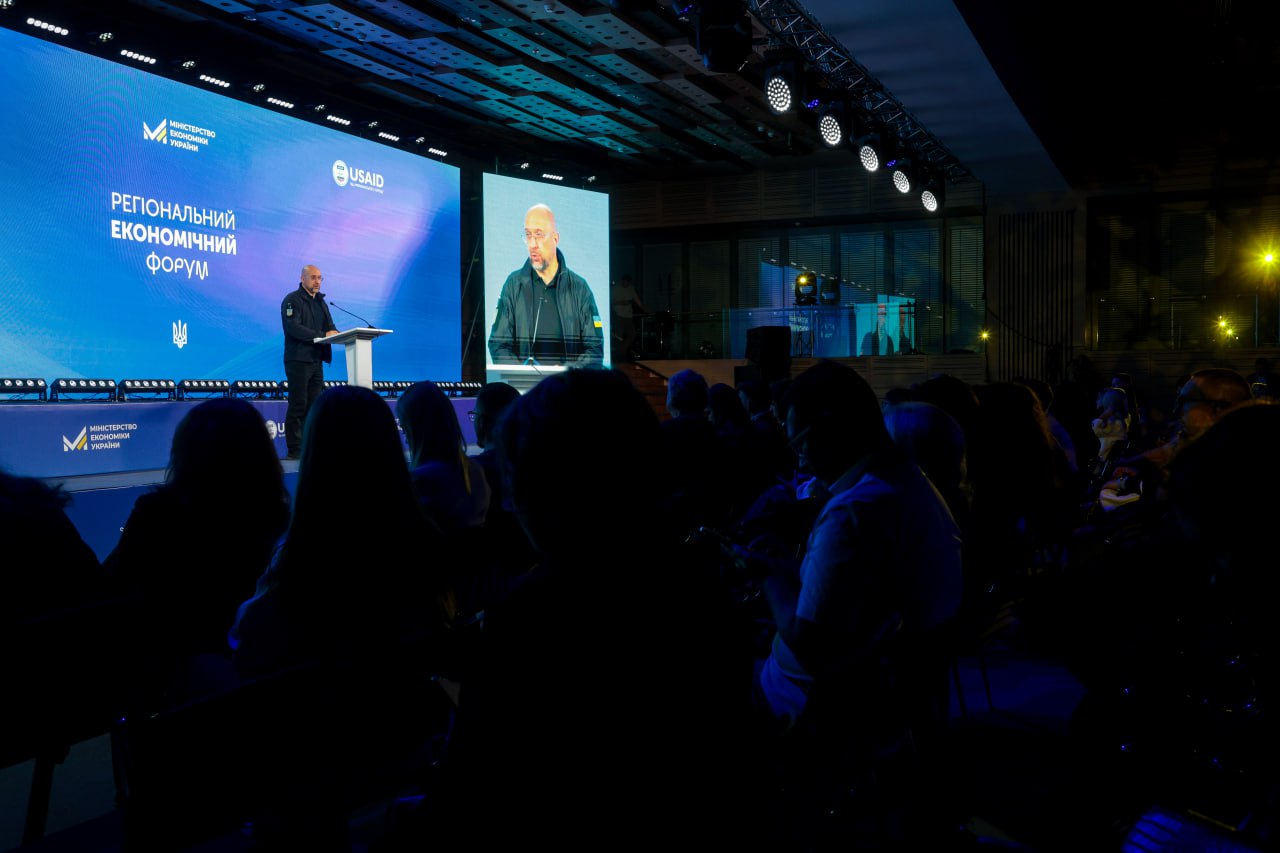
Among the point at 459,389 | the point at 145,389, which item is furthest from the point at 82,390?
the point at 459,389

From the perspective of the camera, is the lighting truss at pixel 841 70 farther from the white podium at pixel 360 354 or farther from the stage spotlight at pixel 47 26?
the stage spotlight at pixel 47 26

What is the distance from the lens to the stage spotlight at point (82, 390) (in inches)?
297

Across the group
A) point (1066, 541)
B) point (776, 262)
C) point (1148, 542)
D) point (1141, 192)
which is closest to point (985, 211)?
point (1141, 192)

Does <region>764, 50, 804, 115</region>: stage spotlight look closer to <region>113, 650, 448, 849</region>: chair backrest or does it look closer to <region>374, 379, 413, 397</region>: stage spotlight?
<region>374, 379, 413, 397</region>: stage spotlight

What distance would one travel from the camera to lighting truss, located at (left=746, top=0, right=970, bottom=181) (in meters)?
7.77

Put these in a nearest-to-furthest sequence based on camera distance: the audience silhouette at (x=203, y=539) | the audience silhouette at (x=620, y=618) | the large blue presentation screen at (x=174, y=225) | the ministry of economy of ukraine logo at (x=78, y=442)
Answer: the audience silhouette at (x=620, y=618)
the audience silhouette at (x=203, y=539)
the ministry of economy of ukraine logo at (x=78, y=442)
the large blue presentation screen at (x=174, y=225)

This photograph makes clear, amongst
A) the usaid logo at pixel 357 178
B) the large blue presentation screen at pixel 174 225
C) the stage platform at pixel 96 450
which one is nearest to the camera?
the stage platform at pixel 96 450

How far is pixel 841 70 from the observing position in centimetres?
892

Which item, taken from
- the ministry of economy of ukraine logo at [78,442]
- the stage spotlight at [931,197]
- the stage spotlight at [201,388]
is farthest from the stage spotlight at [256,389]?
the stage spotlight at [931,197]

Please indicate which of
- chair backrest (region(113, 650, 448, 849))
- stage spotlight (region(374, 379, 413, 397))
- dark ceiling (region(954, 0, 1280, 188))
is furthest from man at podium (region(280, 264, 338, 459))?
chair backrest (region(113, 650, 448, 849))

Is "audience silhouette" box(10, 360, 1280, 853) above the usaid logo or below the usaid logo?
below

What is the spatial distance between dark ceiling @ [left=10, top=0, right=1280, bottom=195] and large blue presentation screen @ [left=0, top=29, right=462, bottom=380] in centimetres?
39

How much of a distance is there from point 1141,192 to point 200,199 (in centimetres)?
1266

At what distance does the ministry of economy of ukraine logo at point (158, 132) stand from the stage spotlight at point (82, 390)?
2300mm
